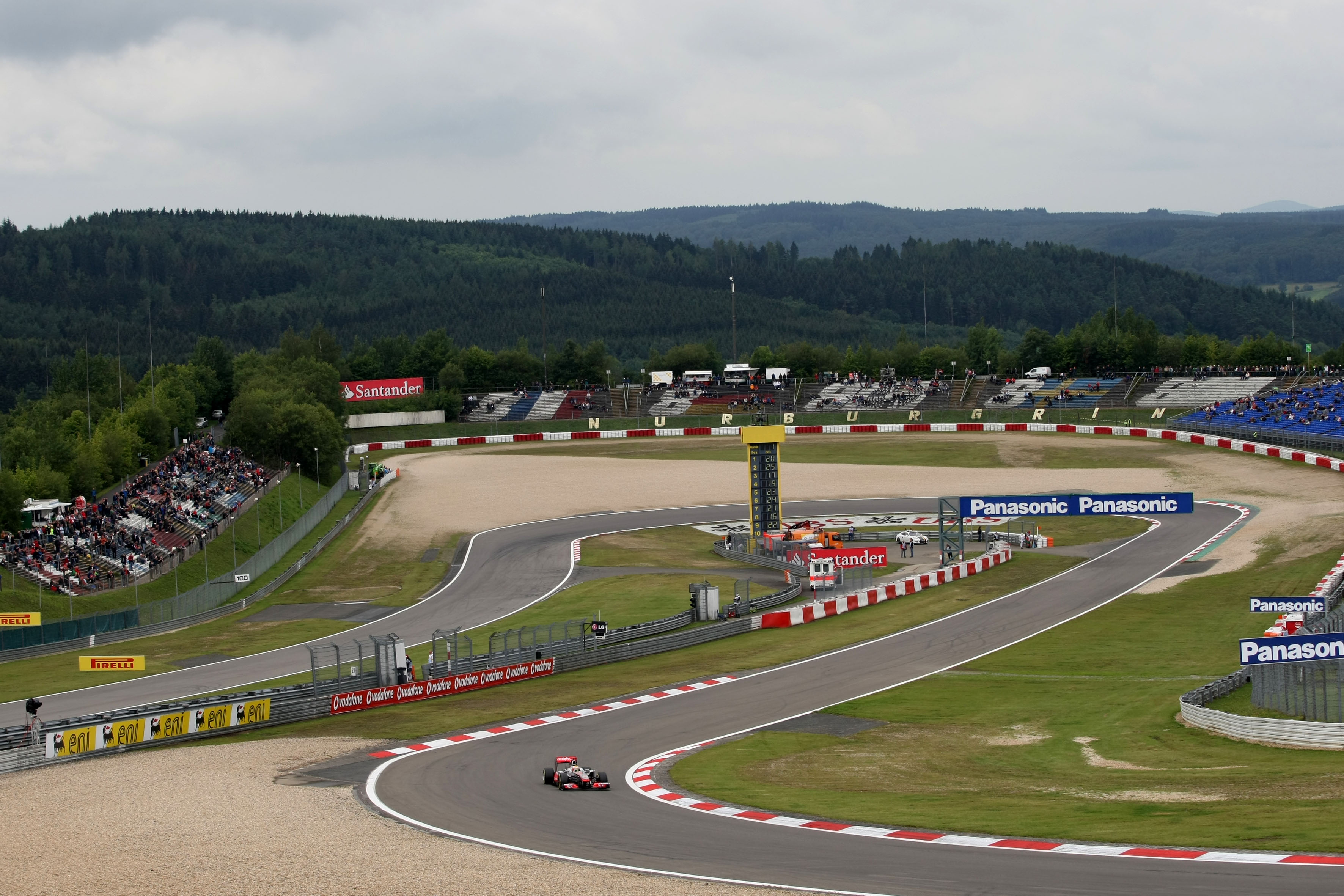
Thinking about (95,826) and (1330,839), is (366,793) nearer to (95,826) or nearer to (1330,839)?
(95,826)

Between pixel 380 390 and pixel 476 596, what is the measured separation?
89.3 metres

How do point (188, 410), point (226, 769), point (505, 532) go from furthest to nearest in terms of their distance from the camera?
1. point (188, 410)
2. point (505, 532)
3. point (226, 769)

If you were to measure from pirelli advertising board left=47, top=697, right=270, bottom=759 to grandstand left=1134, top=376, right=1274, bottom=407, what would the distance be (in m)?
97.4

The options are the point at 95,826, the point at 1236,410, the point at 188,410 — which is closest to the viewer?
the point at 95,826

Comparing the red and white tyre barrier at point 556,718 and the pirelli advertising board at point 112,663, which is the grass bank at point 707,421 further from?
the pirelli advertising board at point 112,663

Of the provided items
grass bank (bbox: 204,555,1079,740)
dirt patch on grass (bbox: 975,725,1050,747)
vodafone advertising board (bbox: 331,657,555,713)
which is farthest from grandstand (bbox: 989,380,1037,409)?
→ dirt patch on grass (bbox: 975,725,1050,747)

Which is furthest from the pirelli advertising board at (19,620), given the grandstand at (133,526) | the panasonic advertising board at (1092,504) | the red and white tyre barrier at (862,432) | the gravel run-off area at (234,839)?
the red and white tyre barrier at (862,432)

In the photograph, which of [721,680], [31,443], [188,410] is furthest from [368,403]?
[721,680]

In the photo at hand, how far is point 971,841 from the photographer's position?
1880cm

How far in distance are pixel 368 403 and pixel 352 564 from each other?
7747 cm

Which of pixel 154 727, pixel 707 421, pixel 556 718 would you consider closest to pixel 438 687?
pixel 556 718

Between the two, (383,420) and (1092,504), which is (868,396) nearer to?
(383,420)

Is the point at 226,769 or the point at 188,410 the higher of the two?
the point at 188,410

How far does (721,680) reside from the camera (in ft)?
123
